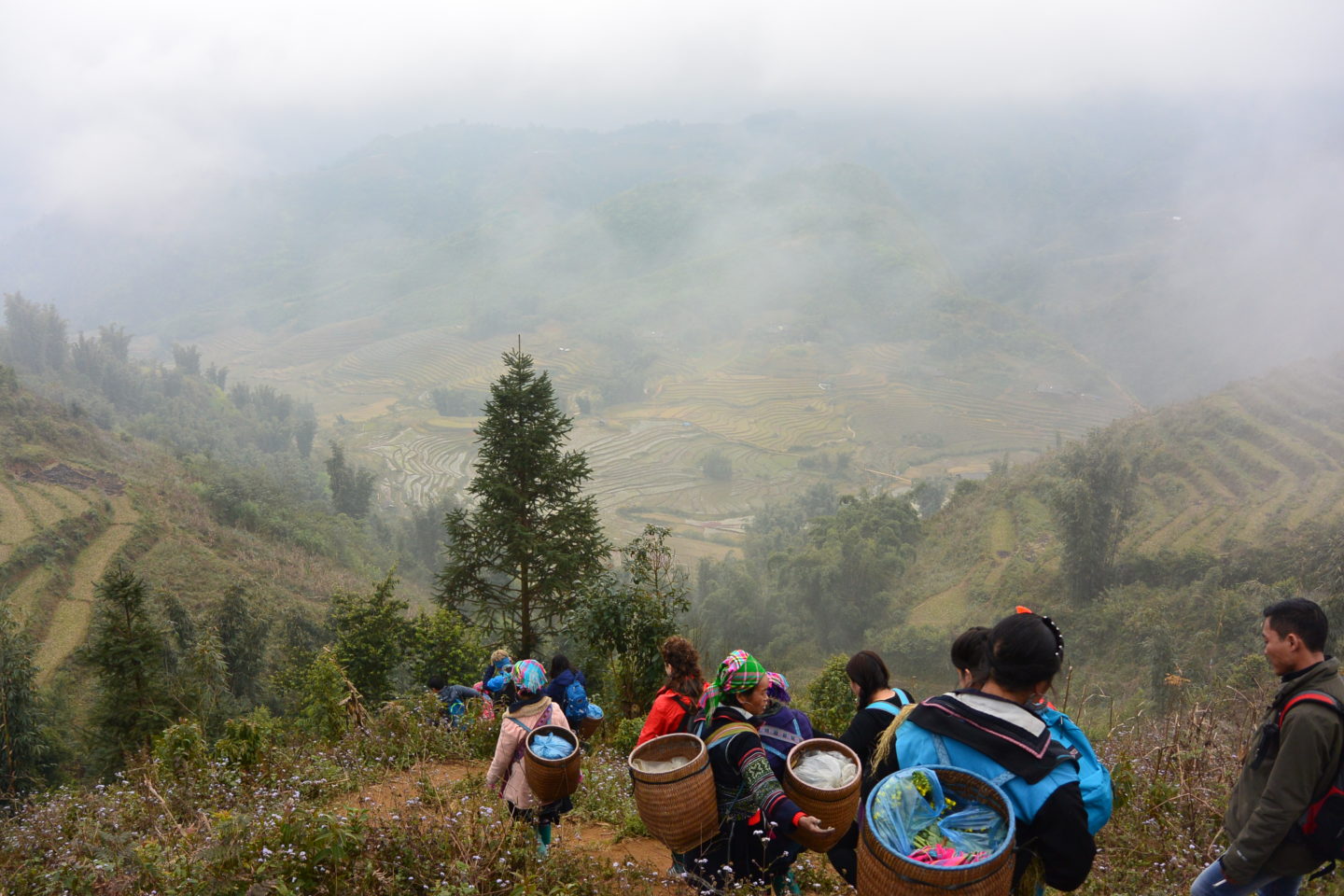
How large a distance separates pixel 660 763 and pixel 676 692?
0.46 meters

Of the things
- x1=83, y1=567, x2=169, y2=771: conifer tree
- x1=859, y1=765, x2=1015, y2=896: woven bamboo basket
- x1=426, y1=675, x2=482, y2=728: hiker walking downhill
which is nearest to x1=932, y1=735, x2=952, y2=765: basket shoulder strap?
x1=859, y1=765, x2=1015, y2=896: woven bamboo basket

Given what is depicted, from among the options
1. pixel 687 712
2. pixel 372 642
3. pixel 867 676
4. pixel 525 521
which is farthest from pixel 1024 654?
pixel 372 642

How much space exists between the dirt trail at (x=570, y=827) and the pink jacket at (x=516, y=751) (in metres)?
0.29

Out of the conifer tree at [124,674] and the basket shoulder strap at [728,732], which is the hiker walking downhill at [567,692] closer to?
the basket shoulder strap at [728,732]

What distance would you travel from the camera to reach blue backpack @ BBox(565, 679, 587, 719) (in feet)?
17.1

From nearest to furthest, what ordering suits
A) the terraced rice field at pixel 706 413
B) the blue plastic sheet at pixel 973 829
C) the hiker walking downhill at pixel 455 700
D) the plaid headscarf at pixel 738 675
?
the blue plastic sheet at pixel 973 829 < the plaid headscarf at pixel 738 675 < the hiker walking downhill at pixel 455 700 < the terraced rice field at pixel 706 413

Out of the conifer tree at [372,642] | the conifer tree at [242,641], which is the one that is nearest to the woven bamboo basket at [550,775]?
the conifer tree at [372,642]

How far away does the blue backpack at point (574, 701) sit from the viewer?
5.22 m

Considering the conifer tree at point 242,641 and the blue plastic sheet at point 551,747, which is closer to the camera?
the blue plastic sheet at point 551,747

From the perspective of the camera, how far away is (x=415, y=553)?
54688mm

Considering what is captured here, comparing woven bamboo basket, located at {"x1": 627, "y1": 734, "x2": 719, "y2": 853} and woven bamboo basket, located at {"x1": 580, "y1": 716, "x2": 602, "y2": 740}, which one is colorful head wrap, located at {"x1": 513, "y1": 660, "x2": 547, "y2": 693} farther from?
woven bamboo basket, located at {"x1": 580, "y1": 716, "x2": 602, "y2": 740}

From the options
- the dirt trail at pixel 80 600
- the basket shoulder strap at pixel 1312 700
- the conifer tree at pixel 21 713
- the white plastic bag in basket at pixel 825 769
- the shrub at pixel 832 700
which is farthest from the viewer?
the dirt trail at pixel 80 600

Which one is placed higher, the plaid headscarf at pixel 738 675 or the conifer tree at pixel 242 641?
the plaid headscarf at pixel 738 675

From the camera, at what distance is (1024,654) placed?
7.68 ft
